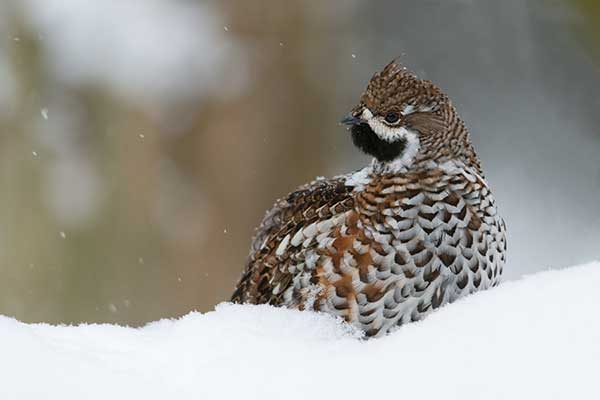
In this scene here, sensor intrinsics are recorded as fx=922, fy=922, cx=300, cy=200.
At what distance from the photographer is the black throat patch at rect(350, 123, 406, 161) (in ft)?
11.1

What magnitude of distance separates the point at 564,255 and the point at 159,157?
3.12 meters

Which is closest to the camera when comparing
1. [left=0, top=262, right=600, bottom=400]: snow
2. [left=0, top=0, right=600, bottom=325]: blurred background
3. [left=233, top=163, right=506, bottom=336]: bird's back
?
[left=0, top=262, right=600, bottom=400]: snow

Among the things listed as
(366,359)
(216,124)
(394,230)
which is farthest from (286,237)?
(216,124)

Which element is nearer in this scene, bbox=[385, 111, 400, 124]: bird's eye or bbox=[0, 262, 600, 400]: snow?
bbox=[0, 262, 600, 400]: snow

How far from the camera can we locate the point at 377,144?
3398 mm

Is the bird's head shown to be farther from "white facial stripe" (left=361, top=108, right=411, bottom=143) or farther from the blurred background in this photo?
the blurred background

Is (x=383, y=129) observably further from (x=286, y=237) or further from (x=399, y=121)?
(x=286, y=237)

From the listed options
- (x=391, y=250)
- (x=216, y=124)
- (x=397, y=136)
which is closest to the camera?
(x=391, y=250)

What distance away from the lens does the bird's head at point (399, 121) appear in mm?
3371

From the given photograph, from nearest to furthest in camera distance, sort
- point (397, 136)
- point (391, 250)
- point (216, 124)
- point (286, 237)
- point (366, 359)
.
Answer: point (366, 359), point (391, 250), point (397, 136), point (286, 237), point (216, 124)

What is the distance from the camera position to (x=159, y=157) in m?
7.11

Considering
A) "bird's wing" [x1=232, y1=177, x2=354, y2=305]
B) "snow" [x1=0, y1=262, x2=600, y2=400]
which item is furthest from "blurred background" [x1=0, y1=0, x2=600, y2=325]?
"snow" [x1=0, y1=262, x2=600, y2=400]

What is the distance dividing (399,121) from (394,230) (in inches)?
17.3

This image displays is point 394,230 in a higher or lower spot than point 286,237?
lower
